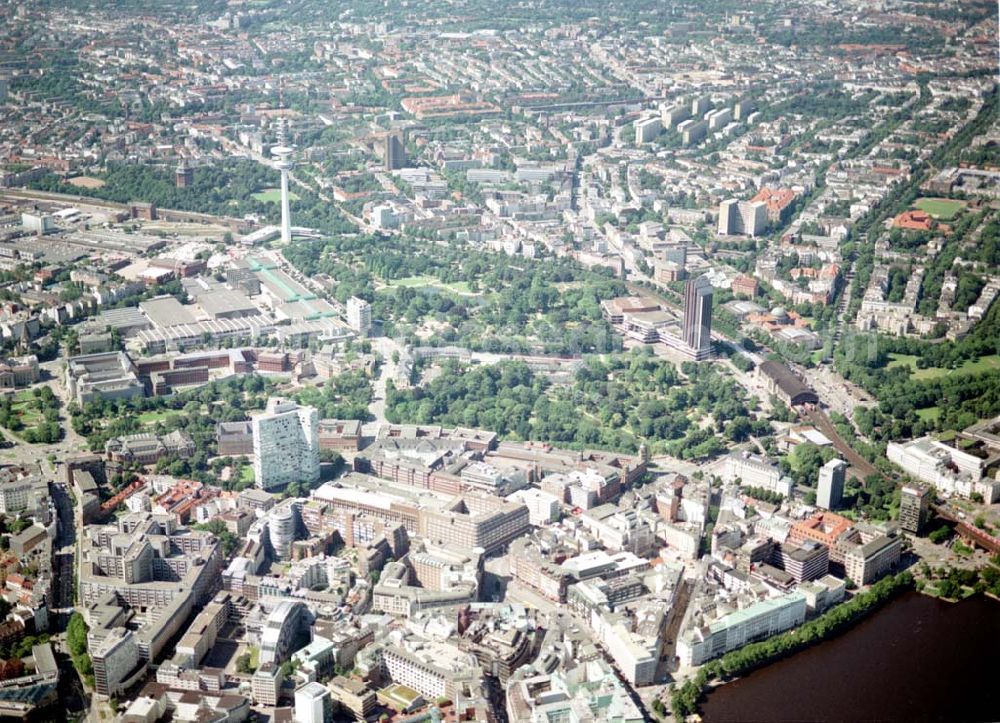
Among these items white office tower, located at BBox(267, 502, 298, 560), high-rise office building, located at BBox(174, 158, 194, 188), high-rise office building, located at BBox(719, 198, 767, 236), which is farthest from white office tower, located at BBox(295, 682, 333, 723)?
high-rise office building, located at BBox(174, 158, 194, 188)

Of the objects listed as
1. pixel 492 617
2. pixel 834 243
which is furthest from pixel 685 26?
pixel 492 617

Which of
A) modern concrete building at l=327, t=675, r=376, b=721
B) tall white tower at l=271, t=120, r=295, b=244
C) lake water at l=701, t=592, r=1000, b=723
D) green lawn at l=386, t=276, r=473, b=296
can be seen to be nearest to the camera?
modern concrete building at l=327, t=675, r=376, b=721

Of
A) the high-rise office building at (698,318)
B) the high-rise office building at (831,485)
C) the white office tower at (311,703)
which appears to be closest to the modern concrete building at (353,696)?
the white office tower at (311,703)

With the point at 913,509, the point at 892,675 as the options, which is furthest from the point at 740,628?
the point at 913,509

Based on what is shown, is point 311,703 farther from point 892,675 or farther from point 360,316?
point 360,316

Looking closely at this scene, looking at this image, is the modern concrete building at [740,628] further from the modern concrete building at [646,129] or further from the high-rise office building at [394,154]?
the modern concrete building at [646,129]

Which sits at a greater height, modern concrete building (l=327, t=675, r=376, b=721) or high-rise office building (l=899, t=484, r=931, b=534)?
high-rise office building (l=899, t=484, r=931, b=534)

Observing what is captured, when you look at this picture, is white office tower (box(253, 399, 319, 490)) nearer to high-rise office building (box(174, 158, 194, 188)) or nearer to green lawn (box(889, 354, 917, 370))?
green lawn (box(889, 354, 917, 370))
